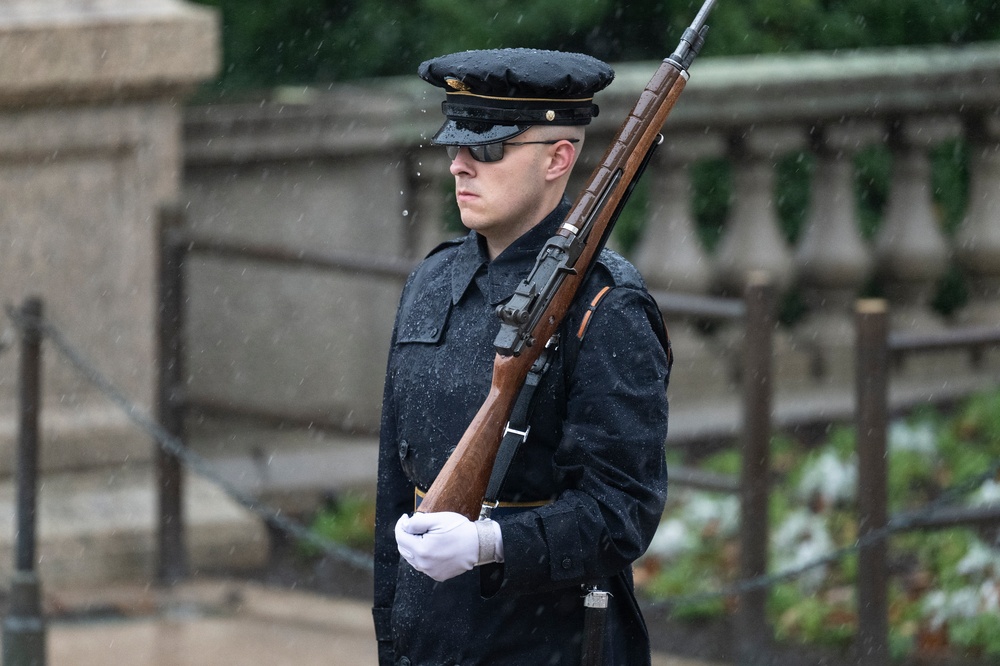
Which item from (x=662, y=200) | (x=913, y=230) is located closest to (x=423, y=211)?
(x=662, y=200)

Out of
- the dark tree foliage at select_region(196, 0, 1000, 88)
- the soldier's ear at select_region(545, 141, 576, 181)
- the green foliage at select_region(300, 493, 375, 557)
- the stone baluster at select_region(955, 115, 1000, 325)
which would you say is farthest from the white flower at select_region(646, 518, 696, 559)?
the soldier's ear at select_region(545, 141, 576, 181)

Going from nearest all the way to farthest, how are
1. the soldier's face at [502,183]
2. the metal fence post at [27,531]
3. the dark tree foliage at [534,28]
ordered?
the soldier's face at [502,183] → the metal fence post at [27,531] → the dark tree foliage at [534,28]

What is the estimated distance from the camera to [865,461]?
4859 millimetres

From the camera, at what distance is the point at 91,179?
21.4 feet

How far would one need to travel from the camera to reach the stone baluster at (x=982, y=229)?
280 inches

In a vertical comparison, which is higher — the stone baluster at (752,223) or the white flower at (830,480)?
the stone baluster at (752,223)

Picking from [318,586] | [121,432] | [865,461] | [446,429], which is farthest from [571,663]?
[121,432]

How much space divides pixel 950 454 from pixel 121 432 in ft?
10.4

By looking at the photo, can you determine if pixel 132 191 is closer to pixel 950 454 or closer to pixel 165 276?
pixel 165 276

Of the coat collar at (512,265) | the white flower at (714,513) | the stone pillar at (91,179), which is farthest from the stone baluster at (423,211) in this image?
the coat collar at (512,265)

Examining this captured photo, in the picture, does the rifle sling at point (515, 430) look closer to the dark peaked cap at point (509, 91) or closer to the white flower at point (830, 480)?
the dark peaked cap at point (509, 91)

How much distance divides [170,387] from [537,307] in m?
3.82

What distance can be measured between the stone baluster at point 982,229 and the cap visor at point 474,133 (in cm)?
464

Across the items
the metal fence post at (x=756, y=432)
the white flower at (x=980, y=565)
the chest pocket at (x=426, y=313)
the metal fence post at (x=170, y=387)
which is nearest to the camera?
the chest pocket at (x=426, y=313)
